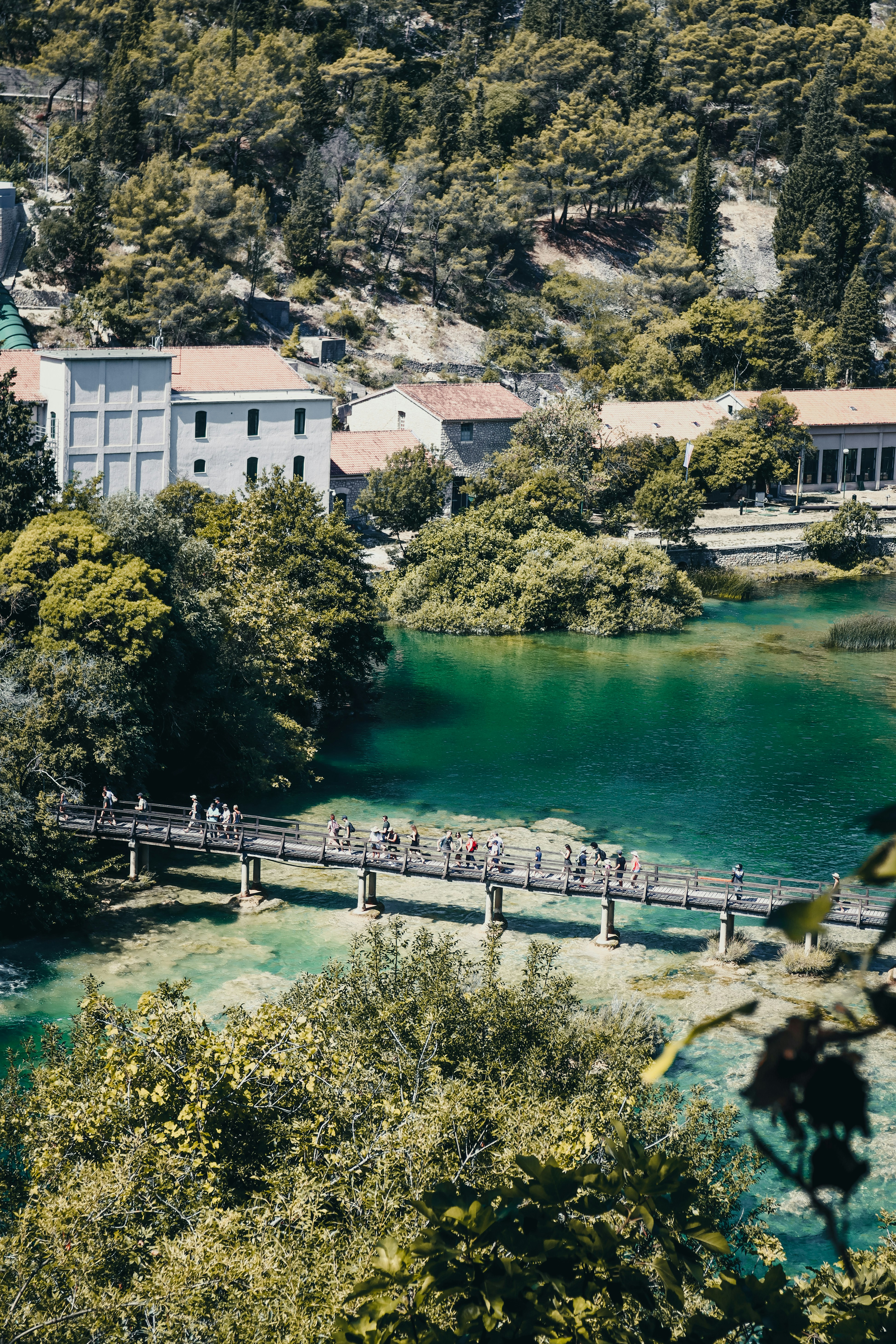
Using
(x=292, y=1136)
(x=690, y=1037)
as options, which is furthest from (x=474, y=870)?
(x=690, y=1037)

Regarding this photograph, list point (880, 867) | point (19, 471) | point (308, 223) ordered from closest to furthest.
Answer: point (880, 867) → point (19, 471) → point (308, 223)

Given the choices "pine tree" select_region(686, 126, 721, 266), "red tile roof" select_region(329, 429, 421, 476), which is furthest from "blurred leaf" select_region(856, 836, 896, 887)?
"pine tree" select_region(686, 126, 721, 266)

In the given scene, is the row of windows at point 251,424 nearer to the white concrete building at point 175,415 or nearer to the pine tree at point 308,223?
the white concrete building at point 175,415

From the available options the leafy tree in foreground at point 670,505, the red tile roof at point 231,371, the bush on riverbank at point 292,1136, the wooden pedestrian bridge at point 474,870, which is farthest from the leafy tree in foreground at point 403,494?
the bush on riverbank at point 292,1136

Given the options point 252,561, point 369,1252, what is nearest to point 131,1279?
point 369,1252

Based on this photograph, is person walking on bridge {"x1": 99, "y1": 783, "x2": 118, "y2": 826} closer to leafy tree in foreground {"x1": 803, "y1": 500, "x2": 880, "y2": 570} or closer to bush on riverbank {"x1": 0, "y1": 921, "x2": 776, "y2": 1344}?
bush on riverbank {"x1": 0, "y1": 921, "x2": 776, "y2": 1344}

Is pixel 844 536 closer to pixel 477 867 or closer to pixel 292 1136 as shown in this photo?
pixel 477 867
